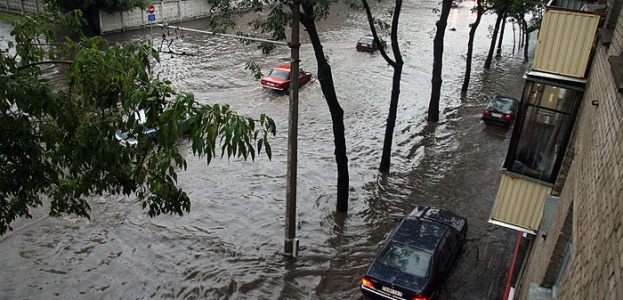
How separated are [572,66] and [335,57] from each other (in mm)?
23709

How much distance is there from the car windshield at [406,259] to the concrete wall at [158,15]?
1095 inches

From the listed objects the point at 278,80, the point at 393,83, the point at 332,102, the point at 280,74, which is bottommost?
the point at 278,80

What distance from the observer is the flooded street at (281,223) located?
10.4 metres

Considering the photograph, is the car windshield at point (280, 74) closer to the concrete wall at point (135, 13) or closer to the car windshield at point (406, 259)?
the car windshield at point (406, 259)

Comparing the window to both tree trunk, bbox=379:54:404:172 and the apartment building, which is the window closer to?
the apartment building

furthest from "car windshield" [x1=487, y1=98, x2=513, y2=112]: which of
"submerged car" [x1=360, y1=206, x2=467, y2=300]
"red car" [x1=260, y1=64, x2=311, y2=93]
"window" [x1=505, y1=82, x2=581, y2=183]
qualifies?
"window" [x1=505, y1=82, x2=581, y2=183]

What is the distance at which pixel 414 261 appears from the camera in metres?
9.82

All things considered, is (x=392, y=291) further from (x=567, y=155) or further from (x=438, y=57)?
(x=438, y=57)

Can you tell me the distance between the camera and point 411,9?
171ft

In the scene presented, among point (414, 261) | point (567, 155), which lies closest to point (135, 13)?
point (414, 261)

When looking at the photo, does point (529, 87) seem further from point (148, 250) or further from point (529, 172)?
point (148, 250)

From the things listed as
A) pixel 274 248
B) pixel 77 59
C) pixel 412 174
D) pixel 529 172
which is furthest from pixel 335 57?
pixel 77 59

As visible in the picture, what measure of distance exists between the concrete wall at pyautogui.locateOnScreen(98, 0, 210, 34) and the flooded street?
1224cm

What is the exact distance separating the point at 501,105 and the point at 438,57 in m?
3.67
